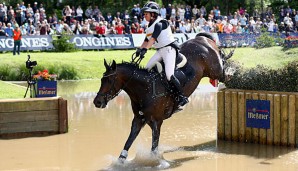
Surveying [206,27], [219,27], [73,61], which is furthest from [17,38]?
[219,27]

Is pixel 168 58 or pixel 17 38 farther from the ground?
pixel 17 38

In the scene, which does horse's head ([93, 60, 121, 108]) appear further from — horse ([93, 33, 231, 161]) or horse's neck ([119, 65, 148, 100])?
horse's neck ([119, 65, 148, 100])

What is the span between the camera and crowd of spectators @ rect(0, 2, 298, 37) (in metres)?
31.9

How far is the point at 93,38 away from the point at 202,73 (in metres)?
21.1

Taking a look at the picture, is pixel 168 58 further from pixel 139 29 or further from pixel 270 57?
pixel 139 29

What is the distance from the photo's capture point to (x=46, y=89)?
1316 cm

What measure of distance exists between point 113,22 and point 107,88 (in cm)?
2544

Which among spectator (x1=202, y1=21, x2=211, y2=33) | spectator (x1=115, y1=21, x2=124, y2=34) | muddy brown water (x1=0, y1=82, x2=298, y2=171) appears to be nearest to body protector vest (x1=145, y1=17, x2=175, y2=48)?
muddy brown water (x1=0, y1=82, x2=298, y2=171)

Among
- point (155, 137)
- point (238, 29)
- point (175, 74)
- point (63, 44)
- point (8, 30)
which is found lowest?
point (155, 137)

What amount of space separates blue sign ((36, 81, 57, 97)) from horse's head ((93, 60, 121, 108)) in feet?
11.2

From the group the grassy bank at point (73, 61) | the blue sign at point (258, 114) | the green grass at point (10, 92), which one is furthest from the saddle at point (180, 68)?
the grassy bank at point (73, 61)

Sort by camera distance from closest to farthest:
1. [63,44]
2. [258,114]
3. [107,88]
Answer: [107,88], [258,114], [63,44]

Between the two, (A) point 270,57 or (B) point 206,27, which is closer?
(A) point 270,57

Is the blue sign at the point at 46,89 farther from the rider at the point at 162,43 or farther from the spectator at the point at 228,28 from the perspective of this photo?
the spectator at the point at 228,28
